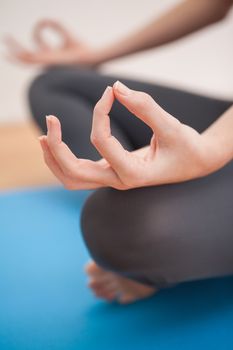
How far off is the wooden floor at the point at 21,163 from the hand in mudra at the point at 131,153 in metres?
0.85

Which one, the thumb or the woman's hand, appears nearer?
the thumb

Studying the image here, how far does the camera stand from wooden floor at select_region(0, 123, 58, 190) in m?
1.28

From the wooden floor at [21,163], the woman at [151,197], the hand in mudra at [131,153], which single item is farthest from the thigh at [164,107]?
the wooden floor at [21,163]

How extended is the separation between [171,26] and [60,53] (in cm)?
30

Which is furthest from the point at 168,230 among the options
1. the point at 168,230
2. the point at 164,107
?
the point at 164,107

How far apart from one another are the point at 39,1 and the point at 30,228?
5.69 ft

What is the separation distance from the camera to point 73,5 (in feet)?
7.79

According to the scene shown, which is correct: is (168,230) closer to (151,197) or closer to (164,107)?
(151,197)

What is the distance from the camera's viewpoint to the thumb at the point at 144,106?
366 millimetres

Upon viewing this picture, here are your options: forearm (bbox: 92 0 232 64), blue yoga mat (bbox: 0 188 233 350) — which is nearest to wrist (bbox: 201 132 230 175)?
blue yoga mat (bbox: 0 188 233 350)

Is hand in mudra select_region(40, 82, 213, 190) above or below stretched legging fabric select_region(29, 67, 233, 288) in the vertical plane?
above

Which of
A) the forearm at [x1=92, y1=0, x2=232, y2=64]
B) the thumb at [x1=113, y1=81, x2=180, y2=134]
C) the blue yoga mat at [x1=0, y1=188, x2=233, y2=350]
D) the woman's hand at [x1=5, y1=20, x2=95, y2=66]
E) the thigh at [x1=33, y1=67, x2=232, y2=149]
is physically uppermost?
the woman's hand at [x1=5, y1=20, x2=95, y2=66]

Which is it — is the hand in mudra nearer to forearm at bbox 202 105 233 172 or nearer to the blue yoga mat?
forearm at bbox 202 105 233 172

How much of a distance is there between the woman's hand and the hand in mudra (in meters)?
0.77
